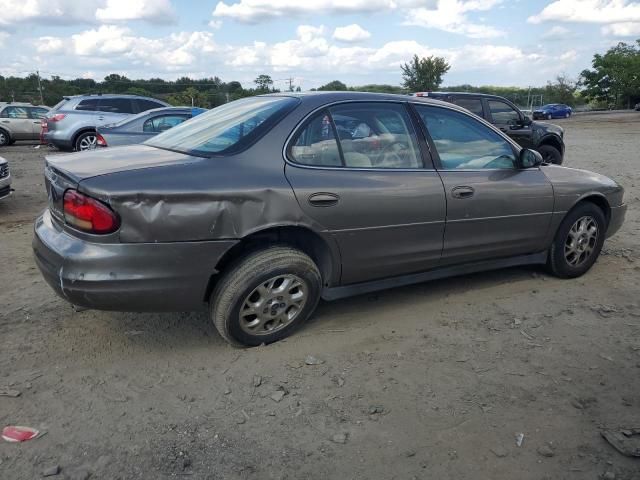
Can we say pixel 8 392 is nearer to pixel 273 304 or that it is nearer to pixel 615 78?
pixel 273 304

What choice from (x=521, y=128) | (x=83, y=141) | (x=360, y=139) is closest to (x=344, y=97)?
(x=360, y=139)

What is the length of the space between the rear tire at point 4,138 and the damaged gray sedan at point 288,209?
1691cm

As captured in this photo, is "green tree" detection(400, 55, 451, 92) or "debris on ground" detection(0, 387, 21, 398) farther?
"green tree" detection(400, 55, 451, 92)

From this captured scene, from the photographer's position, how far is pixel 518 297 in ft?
14.4

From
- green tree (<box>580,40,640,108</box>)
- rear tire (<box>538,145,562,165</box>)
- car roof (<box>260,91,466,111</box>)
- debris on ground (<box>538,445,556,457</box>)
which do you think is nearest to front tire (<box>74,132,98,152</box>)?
rear tire (<box>538,145,562,165</box>)

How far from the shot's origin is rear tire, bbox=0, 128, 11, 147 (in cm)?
1792

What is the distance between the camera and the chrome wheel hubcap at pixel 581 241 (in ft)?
15.5

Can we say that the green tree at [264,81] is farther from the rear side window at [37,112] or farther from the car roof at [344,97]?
the car roof at [344,97]

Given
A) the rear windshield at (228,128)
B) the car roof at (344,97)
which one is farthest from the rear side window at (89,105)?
the car roof at (344,97)

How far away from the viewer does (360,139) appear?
370cm

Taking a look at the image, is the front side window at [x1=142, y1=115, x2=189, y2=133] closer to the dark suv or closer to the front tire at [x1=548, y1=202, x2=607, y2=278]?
the dark suv

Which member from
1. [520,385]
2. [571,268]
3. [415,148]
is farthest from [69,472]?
[571,268]

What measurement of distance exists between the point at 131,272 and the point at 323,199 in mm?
1226

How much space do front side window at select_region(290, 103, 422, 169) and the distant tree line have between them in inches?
871
